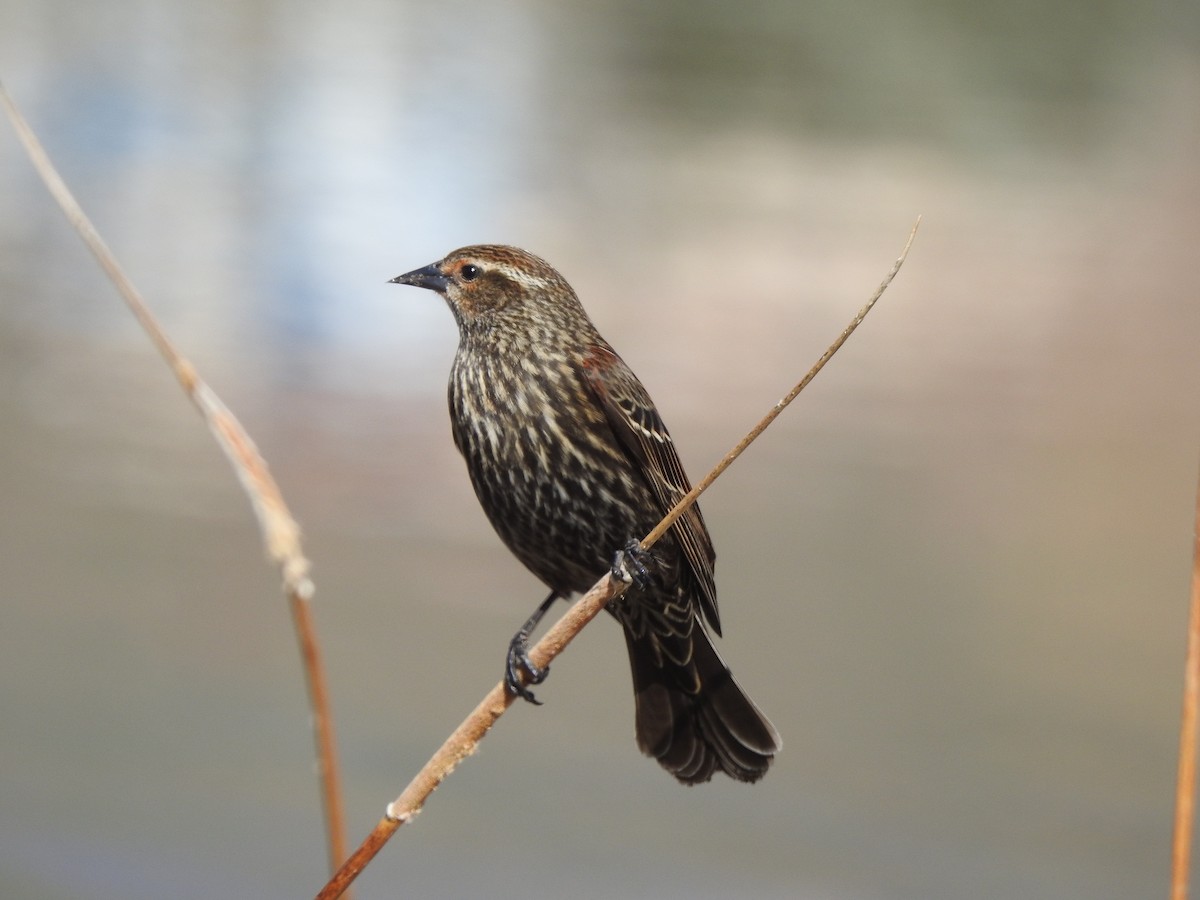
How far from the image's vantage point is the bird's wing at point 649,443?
230 centimetres

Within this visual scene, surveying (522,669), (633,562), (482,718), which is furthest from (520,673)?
(482,718)

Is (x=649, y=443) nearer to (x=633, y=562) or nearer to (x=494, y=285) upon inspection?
(x=633, y=562)

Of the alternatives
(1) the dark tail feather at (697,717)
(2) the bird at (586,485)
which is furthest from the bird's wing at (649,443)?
(1) the dark tail feather at (697,717)

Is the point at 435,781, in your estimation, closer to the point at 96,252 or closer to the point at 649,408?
the point at 96,252

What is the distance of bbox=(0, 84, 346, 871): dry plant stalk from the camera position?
1.99 feet

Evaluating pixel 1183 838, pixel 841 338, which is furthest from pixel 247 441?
pixel 1183 838

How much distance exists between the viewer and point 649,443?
2324mm

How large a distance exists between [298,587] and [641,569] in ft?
5.14

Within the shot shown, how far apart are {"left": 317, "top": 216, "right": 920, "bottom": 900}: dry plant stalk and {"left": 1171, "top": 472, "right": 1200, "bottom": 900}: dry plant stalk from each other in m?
0.34

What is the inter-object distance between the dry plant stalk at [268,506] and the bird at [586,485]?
54.0 inches

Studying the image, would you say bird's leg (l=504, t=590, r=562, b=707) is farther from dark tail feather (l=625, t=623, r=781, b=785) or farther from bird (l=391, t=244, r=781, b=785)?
dark tail feather (l=625, t=623, r=781, b=785)

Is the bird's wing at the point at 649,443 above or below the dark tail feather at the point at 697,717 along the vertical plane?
above

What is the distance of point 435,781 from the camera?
3.60 ft

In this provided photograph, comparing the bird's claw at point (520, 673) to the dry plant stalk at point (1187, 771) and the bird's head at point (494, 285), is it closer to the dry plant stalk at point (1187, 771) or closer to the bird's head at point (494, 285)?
the bird's head at point (494, 285)
